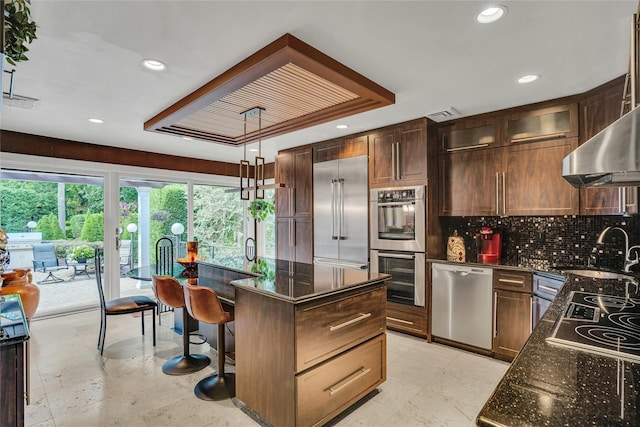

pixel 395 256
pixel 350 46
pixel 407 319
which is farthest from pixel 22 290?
pixel 407 319

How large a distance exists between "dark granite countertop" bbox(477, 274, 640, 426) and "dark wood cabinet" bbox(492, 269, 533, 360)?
2096mm

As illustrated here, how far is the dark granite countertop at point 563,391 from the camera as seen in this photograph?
74 centimetres

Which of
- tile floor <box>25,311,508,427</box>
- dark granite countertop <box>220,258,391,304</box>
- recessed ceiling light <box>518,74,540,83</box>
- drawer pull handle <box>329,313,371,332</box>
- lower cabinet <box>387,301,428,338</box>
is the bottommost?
tile floor <box>25,311,508,427</box>

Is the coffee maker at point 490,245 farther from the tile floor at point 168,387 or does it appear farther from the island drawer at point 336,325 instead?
the island drawer at point 336,325

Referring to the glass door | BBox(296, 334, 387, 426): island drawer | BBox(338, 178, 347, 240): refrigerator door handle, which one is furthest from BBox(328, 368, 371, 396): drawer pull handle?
the glass door

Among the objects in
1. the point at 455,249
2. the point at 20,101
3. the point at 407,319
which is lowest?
the point at 407,319

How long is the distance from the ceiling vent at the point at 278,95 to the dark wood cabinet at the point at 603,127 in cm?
170

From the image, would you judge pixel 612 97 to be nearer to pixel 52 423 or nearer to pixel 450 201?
pixel 450 201

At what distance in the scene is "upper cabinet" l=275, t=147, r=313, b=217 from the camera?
471 centimetres

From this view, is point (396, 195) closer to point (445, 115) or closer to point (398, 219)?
point (398, 219)

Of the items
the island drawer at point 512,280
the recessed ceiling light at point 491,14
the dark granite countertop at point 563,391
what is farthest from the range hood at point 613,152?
the island drawer at point 512,280

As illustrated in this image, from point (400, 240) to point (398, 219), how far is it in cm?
24

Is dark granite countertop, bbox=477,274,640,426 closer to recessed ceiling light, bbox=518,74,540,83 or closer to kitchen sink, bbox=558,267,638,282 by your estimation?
kitchen sink, bbox=558,267,638,282

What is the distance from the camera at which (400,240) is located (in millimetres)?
3725
